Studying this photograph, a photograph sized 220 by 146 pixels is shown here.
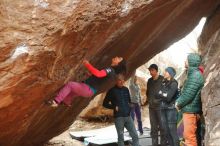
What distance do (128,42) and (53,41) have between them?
2744 mm

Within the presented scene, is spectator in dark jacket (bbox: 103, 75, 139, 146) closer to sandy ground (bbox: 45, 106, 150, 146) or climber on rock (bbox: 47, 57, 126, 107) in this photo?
climber on rock (bbox: 47, 57, 126, 107)

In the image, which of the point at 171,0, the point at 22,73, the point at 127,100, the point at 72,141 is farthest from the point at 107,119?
the point at 22,73

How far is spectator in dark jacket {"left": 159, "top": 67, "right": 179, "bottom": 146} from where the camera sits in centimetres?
838

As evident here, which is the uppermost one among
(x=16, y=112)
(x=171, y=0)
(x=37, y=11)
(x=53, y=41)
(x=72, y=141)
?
(x=171, y=0)

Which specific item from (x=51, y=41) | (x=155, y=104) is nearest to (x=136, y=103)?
(x=155, y=104)

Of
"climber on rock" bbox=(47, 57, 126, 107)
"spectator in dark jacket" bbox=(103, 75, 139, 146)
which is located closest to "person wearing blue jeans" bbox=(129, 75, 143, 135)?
"spectator in dark jacket" bbox=(103, 75, 139, 146)

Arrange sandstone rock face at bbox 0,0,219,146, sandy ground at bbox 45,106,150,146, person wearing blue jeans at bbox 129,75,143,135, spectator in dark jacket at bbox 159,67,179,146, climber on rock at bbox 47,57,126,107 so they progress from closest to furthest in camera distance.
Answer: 1. sandstone rock face at bbox 0,0,219,146
2. climber on rock at bbox 47,57,126,107
3. spectator in dark jacket at bbox 159,67,179,146
4. person wearing blue jeans at bbox 129,75,143,135
5. sandy ground at bbox 45,106,150,146

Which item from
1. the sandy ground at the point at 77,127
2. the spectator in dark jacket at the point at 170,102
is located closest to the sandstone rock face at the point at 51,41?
the spectator in dark jacket at the point at 170,102

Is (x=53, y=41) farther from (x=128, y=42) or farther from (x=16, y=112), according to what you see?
(x=128, y=42)

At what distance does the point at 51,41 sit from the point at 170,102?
3309 mm

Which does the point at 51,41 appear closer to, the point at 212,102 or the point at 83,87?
the point at 83,87

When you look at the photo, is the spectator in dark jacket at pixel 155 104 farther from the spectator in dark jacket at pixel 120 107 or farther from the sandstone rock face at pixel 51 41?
the sandstone rock face at pixel 51 41

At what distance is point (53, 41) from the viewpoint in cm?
630

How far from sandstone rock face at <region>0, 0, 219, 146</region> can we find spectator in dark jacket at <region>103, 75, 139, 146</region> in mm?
722
